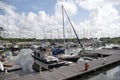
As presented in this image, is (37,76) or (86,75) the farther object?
(86,75)

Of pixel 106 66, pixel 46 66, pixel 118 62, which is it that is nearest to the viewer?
pixel 46 66

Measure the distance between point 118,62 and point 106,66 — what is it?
Result: 5.83 metres

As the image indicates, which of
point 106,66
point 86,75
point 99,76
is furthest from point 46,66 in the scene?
point 106,66

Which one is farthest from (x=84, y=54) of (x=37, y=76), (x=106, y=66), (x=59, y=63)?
(x=37, y=76)

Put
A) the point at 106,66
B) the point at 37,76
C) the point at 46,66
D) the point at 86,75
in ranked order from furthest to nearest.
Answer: the point at 106,66
the point at 46,66
the point at 86,75
the point at 37,76

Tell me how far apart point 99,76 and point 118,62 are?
1066 centimetres

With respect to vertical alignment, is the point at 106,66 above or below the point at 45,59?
below

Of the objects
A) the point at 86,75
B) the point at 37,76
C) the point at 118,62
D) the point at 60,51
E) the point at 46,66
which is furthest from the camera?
the point at 60,51

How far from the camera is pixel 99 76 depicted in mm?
21906

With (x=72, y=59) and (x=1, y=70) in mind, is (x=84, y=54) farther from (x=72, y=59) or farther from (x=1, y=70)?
(x=1, y=70)

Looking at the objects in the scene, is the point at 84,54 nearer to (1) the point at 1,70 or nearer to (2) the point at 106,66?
(2) the point at 106,66

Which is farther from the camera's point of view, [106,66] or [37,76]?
[106,66]

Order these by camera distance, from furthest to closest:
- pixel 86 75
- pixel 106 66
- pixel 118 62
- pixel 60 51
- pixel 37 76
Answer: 1. pixel 60 51
2. pixel 118 62
3. pixel 106 66
4. pixel 86 75
5. pixel 37 76

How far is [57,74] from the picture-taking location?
18453mm
